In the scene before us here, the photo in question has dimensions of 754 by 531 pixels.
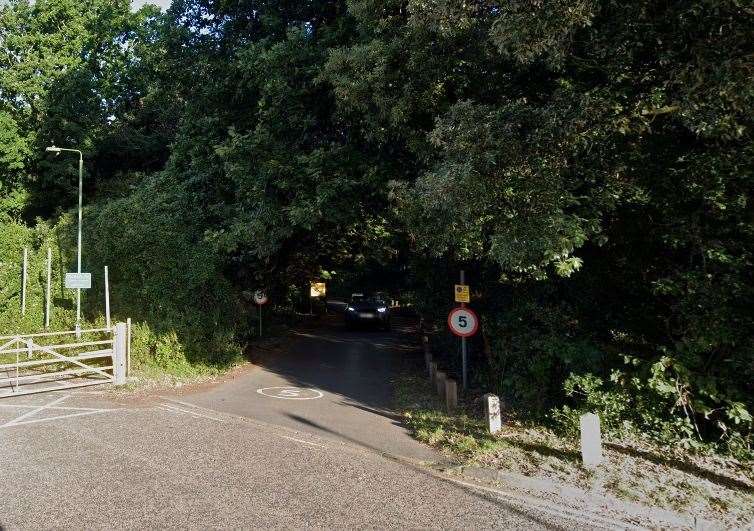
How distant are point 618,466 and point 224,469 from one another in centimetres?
476

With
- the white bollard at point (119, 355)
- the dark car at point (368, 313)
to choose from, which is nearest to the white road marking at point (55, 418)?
the white bollard at point (119, 355)

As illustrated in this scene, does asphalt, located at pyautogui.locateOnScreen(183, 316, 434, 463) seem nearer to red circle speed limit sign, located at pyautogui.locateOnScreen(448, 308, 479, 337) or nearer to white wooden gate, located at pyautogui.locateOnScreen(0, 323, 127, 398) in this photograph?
red circle speed limit sign, located at pyautogui.locateOnScreen(448, 308, 479, 337)

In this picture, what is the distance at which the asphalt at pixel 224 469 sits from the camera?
4633 millimetres

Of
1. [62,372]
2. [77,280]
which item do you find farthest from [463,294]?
[77,280]

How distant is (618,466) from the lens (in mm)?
5926

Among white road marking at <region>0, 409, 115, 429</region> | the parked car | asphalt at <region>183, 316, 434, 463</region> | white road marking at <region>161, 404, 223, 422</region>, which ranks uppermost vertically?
the parked car

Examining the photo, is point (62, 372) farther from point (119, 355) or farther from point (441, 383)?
point (441, 383)

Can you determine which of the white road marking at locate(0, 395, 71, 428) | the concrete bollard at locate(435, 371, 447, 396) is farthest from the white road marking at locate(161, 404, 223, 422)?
the concrete bollard at locate(435, 371, 447, 396)

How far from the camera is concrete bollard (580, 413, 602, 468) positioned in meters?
5.87

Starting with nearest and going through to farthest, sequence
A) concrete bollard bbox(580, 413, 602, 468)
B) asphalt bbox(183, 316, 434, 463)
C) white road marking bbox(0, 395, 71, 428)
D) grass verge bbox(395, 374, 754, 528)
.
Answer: grass verge bbox(395, 374, 754, 528), concrete bollard bbox(580, 413, 602, 468), asphalt bbox(183, 316, 434, 463), white road marking bbox(0, 395, 71, 428)

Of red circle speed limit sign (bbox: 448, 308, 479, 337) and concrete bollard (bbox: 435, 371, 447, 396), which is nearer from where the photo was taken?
red circle speed limit sign (bbox: 448, 308, 479, 337)

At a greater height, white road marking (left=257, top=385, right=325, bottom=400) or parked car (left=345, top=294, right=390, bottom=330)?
parked car (left=345, top=294, right=390, bottom=330)

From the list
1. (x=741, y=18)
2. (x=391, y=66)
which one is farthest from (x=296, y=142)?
(x=741, y=18)

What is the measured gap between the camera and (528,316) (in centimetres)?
837
